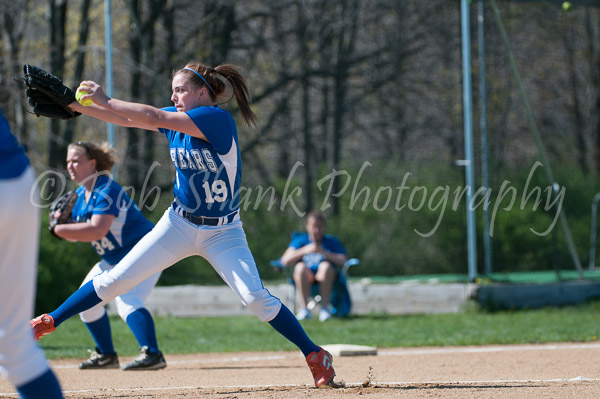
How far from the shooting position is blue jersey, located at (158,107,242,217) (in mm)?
4422

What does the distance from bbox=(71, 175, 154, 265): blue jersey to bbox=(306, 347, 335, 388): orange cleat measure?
186 centimetres

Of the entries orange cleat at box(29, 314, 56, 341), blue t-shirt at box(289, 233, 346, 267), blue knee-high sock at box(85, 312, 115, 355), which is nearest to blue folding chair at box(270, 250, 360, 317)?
blue t-shirt at box(289, 233, 346, 267)

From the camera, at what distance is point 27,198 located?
101 inches

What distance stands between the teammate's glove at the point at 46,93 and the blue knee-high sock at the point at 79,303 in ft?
3.63

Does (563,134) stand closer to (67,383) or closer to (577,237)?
(577,237)

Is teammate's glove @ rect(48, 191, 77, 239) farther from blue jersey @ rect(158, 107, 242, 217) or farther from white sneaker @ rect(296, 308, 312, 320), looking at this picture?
white sneaker @ rect(296, 308, 312, 320)

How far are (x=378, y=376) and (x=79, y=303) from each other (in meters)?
2.07

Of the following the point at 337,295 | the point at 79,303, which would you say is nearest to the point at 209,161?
the point at 79,303

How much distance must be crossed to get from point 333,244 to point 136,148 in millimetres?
3516

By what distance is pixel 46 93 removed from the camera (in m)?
4.20

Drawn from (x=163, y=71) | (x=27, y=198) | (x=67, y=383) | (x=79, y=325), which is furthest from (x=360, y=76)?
(x=27, y=198)

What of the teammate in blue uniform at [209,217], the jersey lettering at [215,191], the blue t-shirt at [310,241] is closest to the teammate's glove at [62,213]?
the teammate in blue uniform at [209,217]

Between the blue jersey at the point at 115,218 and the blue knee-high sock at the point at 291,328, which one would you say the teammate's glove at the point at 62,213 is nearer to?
the blue jersey at the point at 115,218

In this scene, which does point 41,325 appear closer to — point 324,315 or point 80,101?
point 80,101
